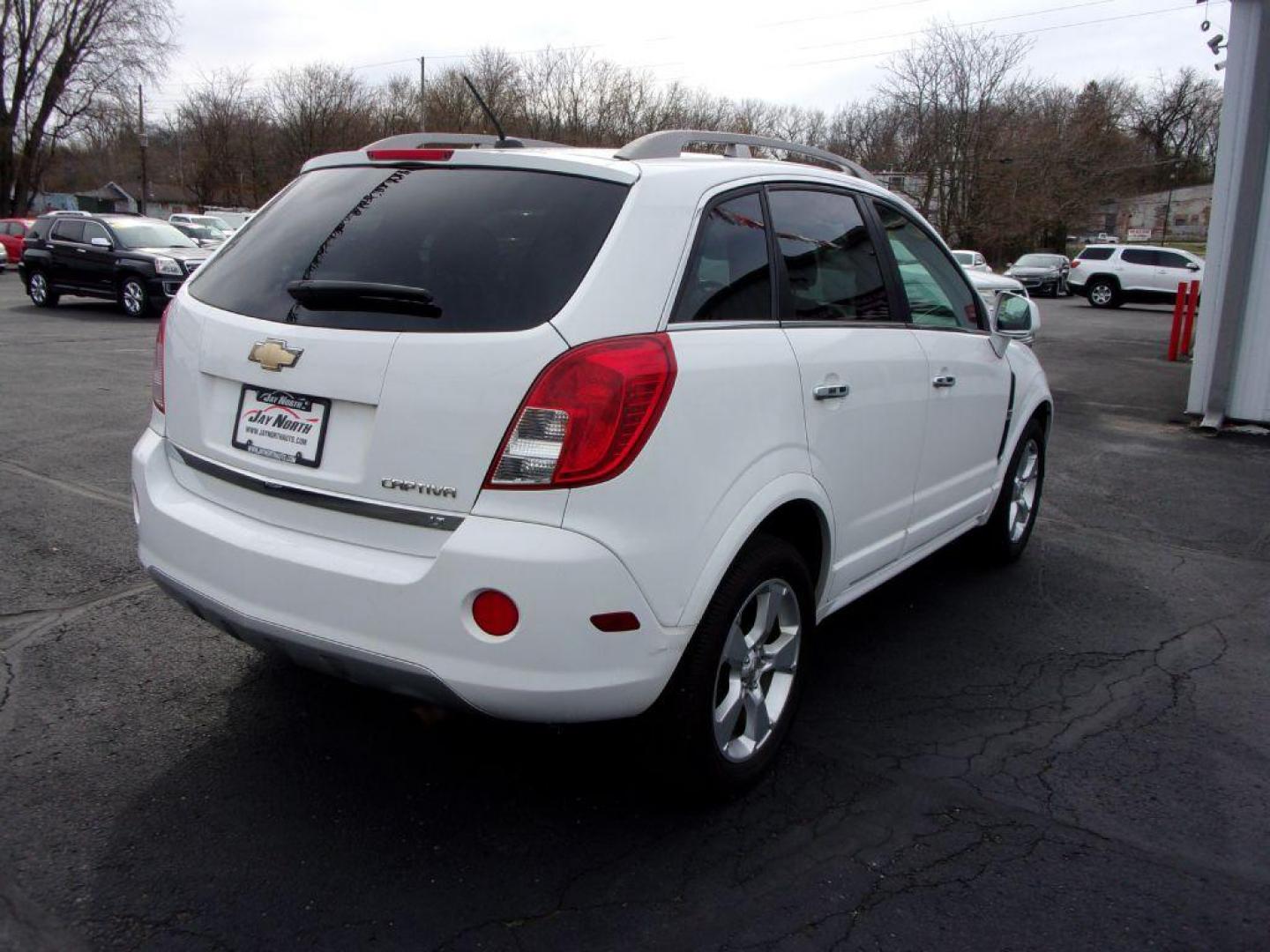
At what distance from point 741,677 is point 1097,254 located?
32686 mm

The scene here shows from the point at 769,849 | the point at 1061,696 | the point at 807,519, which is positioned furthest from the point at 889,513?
the point at 769,849

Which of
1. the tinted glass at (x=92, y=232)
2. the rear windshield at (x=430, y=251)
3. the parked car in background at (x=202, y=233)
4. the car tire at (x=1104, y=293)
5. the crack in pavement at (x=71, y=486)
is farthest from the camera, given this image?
the car tire at (x=1104, y=293)

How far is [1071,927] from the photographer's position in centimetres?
255

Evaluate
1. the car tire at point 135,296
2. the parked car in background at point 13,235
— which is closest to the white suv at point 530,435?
the car tire at point 135,296

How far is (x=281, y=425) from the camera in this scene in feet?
9.07

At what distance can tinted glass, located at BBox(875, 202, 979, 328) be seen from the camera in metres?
4.04

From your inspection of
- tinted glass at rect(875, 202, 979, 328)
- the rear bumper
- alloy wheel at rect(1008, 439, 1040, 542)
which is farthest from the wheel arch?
alloy wheel at rect(1008, 439, 1040, 542)

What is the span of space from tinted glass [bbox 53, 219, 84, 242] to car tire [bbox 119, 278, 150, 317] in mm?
1504

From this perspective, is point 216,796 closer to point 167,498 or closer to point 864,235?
point 167,498

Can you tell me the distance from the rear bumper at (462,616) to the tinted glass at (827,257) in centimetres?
122

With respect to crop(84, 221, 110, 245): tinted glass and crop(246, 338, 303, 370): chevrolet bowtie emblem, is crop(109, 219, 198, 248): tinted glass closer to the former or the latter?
crop(84, 221, 110, 245): tinted glass

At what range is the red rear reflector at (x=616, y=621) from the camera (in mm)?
2475

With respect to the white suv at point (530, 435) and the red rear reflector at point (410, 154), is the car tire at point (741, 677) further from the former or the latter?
the red rear reflector at point (410, 154)

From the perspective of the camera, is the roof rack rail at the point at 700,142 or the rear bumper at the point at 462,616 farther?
the roof rack rail at the point at 700,142
